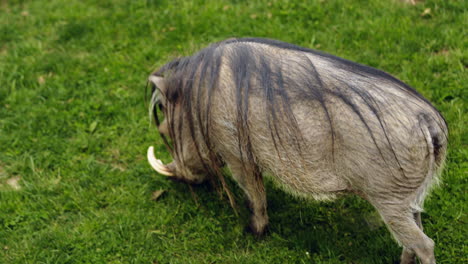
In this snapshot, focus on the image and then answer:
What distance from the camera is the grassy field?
3.69 m

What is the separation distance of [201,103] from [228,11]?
2673 mm

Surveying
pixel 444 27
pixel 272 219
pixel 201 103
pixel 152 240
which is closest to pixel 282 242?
pixel 272 219

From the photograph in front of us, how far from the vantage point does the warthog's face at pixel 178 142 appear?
3461mm

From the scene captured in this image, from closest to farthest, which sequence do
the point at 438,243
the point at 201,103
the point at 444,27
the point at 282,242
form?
the point at 201,103, the point at 438,243, the point at 282,242, the point at 444,27

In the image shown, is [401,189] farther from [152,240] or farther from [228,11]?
[228,11]

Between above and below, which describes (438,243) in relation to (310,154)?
below

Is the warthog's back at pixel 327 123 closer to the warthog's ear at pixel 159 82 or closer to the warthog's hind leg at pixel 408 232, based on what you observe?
the warthog's hind leg at pixel 408 232

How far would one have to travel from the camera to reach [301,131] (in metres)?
2.96

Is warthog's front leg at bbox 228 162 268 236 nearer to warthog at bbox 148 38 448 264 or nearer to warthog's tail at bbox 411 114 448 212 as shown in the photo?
warthog at bbox 148 38 448 264

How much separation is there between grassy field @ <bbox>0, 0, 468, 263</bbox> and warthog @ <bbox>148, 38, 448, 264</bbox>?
0.53m

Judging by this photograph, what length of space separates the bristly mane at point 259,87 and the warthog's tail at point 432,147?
17 centimetres

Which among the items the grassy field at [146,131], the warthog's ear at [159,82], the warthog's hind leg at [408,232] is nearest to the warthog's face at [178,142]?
the warthog's ear at [159,82]

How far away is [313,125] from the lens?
115 inches

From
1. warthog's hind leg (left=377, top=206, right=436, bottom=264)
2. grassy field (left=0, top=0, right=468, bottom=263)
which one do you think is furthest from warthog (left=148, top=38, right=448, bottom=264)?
grassy field (left=0, top=0, right=468, bottom=263)
